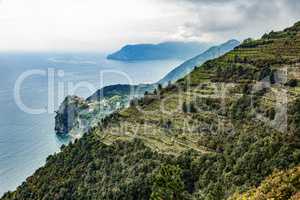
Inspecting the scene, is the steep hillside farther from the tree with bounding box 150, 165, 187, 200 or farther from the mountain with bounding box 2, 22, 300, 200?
the tree with bounding box 150, 165, 187, 200

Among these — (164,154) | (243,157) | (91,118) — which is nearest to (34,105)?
(91,118)

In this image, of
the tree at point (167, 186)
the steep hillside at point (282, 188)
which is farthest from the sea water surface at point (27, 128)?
the steep hillside at point (282, 188)

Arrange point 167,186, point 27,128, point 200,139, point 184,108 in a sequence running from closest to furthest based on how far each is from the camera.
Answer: point 167,186
point 200,139
point 184,108
point 27,128

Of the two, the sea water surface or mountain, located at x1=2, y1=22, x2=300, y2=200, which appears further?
the sea water surface

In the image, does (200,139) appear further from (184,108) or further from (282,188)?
(282,188)

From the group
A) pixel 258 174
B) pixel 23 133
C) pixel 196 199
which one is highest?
pixel 258 174

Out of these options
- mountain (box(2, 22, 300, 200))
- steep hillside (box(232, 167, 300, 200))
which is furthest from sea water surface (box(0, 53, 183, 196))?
steep hillside (box(232, 167, 300, 200))

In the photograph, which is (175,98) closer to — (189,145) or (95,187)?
(189,145)

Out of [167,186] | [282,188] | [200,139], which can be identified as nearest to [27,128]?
[200,139]
